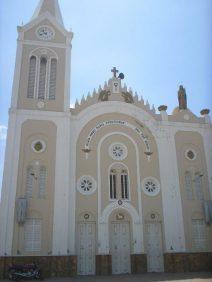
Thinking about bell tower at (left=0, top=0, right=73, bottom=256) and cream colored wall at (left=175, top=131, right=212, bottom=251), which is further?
cream colored wall at (left=175, top=131, right=212, bottom=251)

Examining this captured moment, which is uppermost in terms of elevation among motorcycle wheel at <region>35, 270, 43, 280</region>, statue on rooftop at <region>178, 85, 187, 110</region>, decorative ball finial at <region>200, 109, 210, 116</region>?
statue on rooftop at <region>178, 85, 187, 110</region>

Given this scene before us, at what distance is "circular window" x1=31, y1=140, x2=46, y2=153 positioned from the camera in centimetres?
2731

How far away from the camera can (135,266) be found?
26.1 meters

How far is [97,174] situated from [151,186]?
4.56 metres

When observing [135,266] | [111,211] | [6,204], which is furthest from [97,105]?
[135,266]

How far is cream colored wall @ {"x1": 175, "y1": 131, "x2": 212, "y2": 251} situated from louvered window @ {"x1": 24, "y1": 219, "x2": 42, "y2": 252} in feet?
37.1

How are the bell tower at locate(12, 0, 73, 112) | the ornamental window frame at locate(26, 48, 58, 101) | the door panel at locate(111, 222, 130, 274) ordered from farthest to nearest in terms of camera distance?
the ornamental window frame at locate(26, 48, 58, 101) < the bell tower at locate(12, 0, 73, 112) < the door panel at locate(111, 222, 130, 274)

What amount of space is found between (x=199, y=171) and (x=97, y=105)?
33.8ft

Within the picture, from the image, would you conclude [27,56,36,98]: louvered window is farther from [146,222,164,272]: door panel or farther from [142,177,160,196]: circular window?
[146,222,164,272]: door panel

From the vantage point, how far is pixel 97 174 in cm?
2803

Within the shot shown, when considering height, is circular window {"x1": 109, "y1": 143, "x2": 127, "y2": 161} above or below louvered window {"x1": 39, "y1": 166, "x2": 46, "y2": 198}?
above

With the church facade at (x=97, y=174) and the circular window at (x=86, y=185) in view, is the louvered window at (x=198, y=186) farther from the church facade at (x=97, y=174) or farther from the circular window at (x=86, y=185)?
the circular window at (x=86, y=185)

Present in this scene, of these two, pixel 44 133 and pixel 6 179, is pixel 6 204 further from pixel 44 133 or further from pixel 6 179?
pixel 44 133

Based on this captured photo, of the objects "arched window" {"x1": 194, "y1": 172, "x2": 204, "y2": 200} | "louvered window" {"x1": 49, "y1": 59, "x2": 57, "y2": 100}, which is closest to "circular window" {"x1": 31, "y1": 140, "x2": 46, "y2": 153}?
"louvered window" {"x1": 49, "y1": 59, "x2": 57, "y2": 100}
